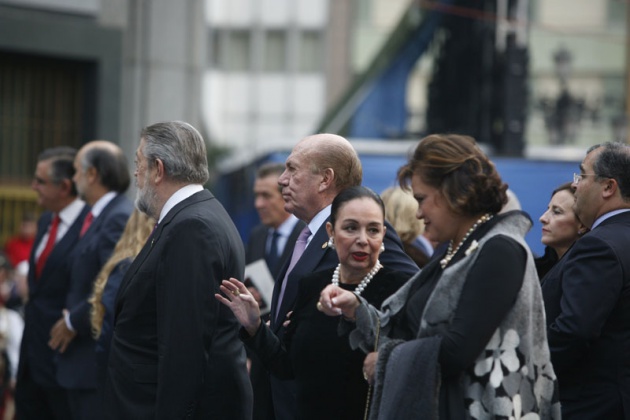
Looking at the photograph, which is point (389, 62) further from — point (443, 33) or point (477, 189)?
point (477, 189)

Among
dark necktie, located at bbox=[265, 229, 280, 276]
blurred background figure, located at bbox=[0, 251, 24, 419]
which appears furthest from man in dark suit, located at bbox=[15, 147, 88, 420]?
blurred background figure, located at bbox=[0, 251, 24, 419]

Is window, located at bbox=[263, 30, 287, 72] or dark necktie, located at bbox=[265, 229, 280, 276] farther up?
window, located at bbox=[263, 30, 287, 72]

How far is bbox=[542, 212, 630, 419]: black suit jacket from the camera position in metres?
4.95

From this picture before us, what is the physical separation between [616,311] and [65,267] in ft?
12.9

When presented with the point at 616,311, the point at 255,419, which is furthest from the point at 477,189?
the point at 255,419

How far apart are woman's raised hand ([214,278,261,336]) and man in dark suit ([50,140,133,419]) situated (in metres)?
2.55

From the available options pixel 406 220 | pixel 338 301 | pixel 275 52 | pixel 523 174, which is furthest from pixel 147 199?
pixel 275 52

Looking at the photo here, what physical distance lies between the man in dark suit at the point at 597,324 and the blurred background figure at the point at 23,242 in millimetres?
9155

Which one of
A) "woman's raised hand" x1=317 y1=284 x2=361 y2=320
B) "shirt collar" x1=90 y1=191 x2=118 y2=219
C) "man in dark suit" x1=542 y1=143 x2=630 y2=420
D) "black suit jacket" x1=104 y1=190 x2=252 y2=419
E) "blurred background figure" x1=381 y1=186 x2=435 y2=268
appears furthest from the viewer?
"shirt collar" x1=90 y1=191 x2=118 y2=219

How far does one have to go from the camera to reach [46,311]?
306 inches

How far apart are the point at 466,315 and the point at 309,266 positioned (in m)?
1.37

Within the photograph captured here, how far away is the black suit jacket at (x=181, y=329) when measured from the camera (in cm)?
481

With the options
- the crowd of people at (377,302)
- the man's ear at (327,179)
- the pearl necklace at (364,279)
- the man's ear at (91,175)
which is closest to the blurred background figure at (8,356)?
the man's ear at (91,175)

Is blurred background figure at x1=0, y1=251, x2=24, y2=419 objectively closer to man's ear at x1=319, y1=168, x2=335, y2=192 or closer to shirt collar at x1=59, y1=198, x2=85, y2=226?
shirt collar at x1=59, y1=198, x2=85, y2=226
